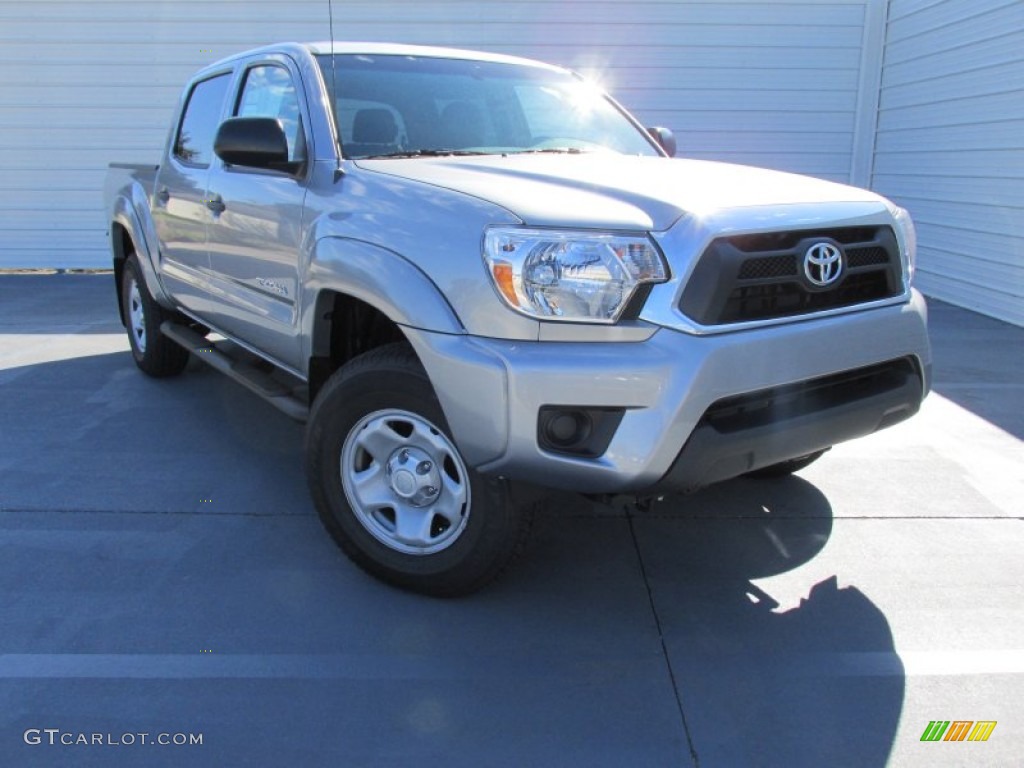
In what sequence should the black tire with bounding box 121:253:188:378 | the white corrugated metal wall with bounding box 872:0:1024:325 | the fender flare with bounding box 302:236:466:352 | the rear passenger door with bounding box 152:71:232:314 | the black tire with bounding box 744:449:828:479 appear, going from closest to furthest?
the fender flare with bounding box 302:236:466:352
the black tire with bounding box 744:449:828:479
the rear passenger door with bounding box 152:71:232:314
the black tire with bounding box 121:253:188:378
the white corrugated metal wall with bounding box 872:0:1024:325

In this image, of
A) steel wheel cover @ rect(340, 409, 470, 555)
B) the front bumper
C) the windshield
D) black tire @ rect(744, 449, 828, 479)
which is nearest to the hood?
the windshield

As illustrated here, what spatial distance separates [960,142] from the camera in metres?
8.52

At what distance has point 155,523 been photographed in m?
3.58

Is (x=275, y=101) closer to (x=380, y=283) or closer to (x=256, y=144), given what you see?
(x=256, y=144)

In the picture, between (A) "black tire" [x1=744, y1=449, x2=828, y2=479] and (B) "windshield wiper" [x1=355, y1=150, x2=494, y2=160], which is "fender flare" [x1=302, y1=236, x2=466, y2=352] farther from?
(A) "black tire" [x1=744, y1=449, x2=828, y2=479]

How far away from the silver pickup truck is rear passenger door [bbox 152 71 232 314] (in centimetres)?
47

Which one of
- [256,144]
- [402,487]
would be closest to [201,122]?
[256,144]

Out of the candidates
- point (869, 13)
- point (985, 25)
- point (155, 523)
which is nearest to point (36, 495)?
point (155, 523)

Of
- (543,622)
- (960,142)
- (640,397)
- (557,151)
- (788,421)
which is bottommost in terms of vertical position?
(543,622)

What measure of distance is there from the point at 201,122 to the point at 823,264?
3.72 meters

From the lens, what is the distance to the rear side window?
461 centimetres

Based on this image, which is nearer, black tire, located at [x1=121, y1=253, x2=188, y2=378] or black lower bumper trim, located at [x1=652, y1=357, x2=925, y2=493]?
black lower bumper trim, located at [x1=652, y1=357, x2=925, y2=493]

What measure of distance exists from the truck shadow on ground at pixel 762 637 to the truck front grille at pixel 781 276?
41.5 inches

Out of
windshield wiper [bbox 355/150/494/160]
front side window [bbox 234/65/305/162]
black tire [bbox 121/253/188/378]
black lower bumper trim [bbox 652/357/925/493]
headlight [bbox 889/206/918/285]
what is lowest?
black tire [bbox 121/253/188/378]
